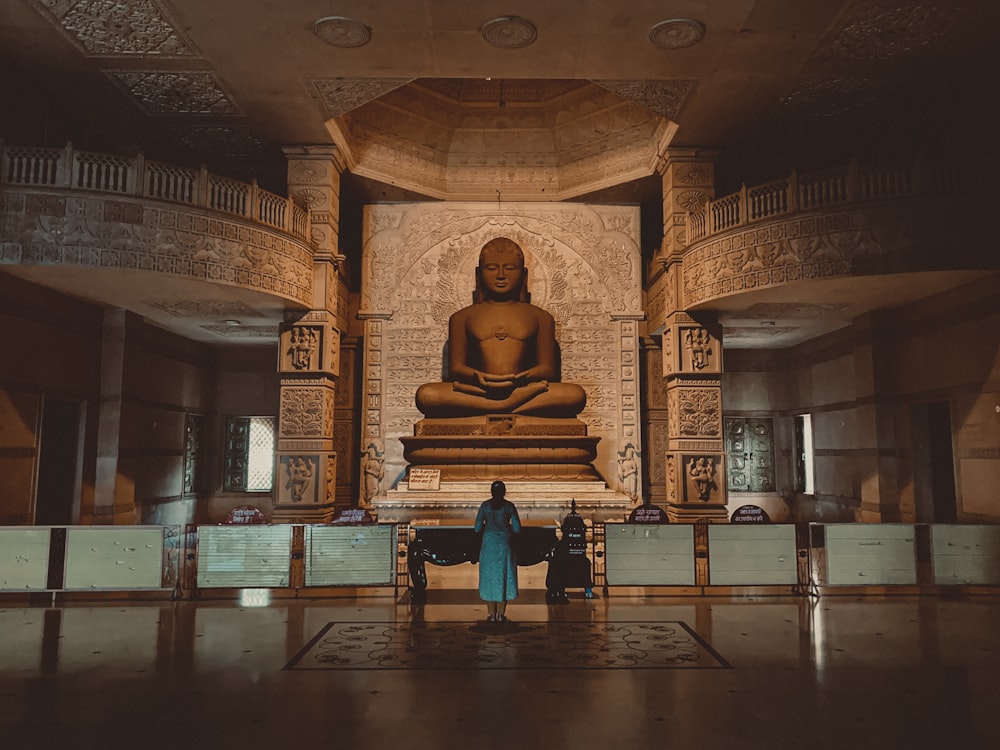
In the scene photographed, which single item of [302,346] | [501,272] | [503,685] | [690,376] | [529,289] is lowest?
[503,685]

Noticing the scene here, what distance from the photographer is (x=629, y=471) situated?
10.7 metres

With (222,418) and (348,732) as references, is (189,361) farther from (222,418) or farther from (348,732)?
(348,732)

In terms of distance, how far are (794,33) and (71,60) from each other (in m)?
8.23

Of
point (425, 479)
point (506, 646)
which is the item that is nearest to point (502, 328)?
point (425, 479)

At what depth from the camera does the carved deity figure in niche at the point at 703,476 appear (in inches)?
366

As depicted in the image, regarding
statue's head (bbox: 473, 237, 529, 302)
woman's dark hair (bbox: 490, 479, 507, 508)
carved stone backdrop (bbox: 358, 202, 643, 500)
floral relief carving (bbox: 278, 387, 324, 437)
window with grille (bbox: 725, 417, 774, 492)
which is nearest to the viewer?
woman's dark hair (bbox: 490, 479, 507, 508)

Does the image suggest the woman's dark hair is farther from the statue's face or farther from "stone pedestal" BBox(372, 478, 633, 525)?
the statue's face

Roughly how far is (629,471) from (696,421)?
5.41 ft

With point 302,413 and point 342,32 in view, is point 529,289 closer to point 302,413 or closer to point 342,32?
point 302,413

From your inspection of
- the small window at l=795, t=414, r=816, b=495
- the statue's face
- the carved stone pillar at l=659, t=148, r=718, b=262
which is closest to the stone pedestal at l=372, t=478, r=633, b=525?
the statue's face

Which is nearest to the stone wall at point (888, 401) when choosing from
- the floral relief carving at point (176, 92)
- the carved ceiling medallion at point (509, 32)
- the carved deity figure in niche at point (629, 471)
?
the carved deity figure in niche at point (629, 471)

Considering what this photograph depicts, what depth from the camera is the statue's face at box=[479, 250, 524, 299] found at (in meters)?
10.8

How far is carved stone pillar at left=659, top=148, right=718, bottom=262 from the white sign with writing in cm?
453

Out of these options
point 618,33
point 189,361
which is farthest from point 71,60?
point 618,33
